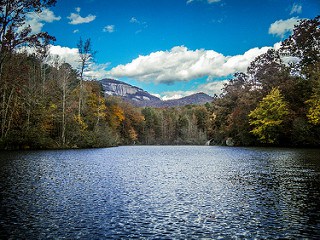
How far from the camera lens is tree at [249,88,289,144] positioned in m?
50.1

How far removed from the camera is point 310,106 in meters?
46.8

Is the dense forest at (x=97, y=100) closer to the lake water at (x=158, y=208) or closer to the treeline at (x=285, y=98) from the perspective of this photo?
the treeline at (x=285, y=98)

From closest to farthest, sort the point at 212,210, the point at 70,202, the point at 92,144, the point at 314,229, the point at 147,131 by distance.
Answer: the point at 314,229 < the point at 212,210 < the point at 70,202 < the point at 92,144 < the point at 147,131

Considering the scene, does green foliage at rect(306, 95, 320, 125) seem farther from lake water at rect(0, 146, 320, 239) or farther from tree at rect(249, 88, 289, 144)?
lake water at rect(0, 146, 320, 239)

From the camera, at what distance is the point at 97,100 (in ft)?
206

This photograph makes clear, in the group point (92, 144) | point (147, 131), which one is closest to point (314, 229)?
point (92, 144)

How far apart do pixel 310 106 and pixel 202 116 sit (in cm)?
8774

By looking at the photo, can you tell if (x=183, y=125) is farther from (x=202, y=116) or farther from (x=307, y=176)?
(x=307, y=176)

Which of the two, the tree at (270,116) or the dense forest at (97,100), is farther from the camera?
the tree at (270,116)

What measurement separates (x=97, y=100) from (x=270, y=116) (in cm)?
3512

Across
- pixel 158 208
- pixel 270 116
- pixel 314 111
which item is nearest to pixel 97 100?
pixel 270 116

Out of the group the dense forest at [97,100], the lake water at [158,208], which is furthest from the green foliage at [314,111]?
the lake water at [158,208]

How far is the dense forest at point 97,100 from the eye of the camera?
115ft

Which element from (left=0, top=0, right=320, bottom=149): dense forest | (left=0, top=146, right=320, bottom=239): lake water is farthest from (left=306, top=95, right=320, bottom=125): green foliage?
(left=0, top=146, right=320, bottom=239): lake water
